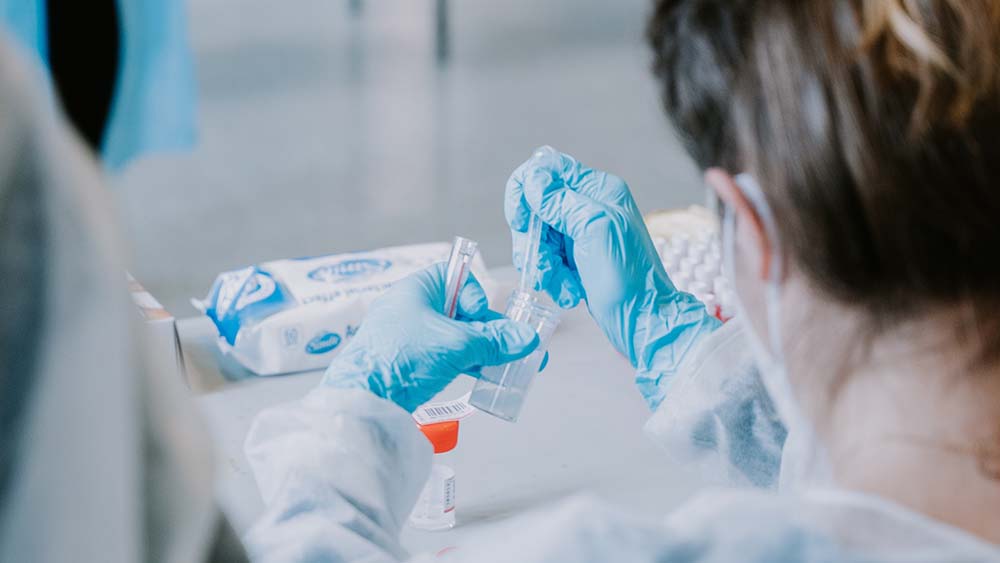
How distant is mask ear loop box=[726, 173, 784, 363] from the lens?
0.67 meters

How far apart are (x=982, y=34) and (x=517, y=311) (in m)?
0.62

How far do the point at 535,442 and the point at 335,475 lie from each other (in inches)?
13.8

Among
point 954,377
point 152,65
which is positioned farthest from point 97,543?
point 152,65

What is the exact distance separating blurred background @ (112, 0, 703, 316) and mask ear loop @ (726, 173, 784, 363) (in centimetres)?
121

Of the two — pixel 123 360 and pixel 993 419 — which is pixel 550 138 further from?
pixel 123 360

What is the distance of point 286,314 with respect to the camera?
49.1 inches

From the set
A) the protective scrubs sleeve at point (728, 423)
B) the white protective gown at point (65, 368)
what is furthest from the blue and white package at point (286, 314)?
the white protective gown at point (65, 368)

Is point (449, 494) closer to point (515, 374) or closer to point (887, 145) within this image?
point (515, 374)

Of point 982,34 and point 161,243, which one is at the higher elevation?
point 982,34

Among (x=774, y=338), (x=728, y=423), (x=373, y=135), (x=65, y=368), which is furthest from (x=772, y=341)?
(x=373, y=135)

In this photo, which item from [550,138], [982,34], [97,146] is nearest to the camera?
[97,146]

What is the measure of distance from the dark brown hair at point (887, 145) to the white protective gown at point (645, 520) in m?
0.14

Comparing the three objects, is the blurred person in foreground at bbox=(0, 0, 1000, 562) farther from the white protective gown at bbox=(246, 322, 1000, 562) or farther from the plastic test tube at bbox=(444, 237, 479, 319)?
the plastic test tube at bbox=(444, 237, 479, 319)

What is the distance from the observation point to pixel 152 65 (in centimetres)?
186
